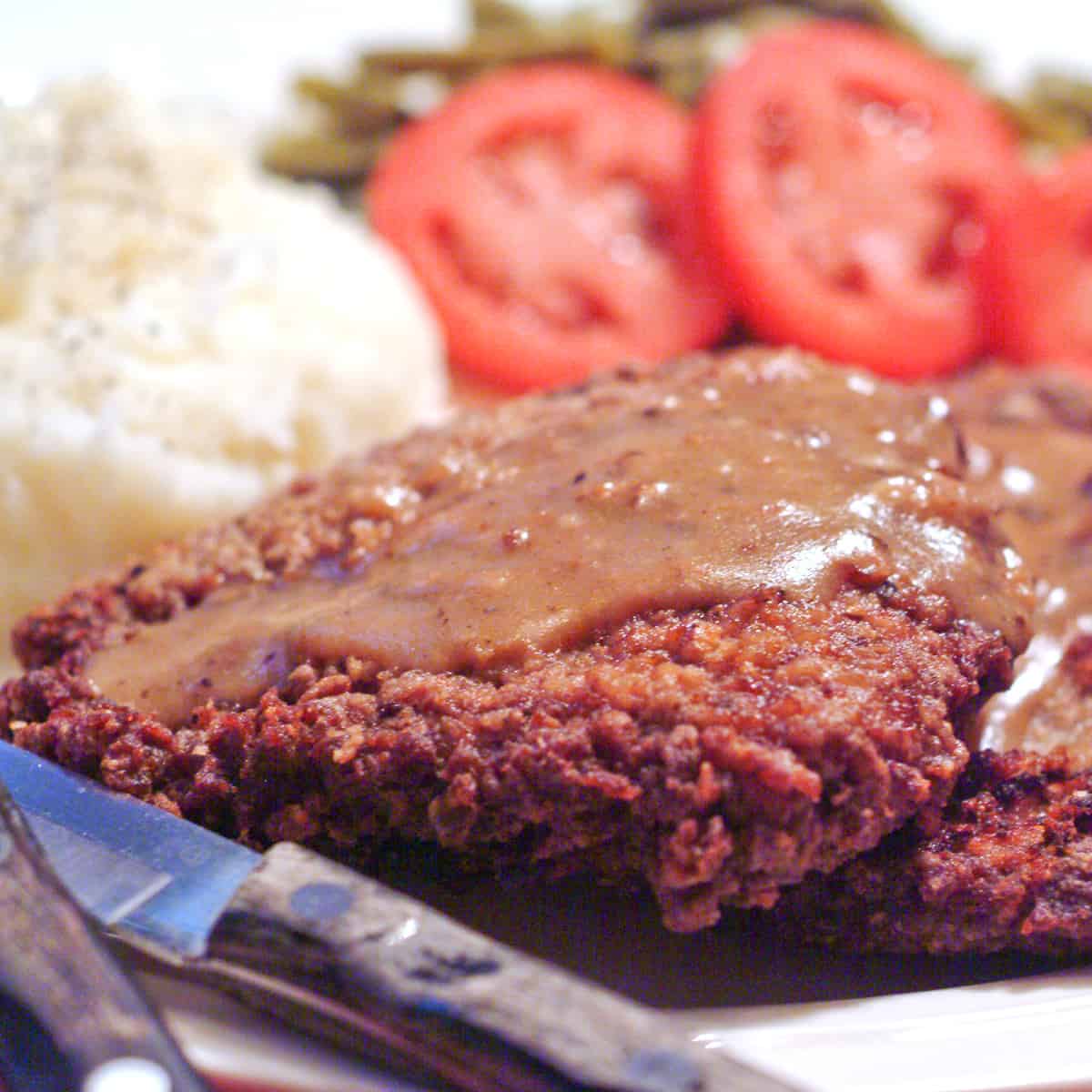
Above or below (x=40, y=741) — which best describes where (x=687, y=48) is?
above

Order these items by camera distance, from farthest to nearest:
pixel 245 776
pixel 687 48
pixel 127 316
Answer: pixel 687 48 → pixel 127 316 → pixel 245 776

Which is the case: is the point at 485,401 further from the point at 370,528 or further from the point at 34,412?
the point at 370,528

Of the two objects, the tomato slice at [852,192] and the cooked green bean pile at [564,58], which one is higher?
the cooked green bean pile at [564,58]

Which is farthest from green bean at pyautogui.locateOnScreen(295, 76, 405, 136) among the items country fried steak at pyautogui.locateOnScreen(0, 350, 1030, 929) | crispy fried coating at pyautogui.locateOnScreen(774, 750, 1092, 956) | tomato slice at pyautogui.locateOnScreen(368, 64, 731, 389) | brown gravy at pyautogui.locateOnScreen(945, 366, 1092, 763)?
crispy fried coating at pyautogui.locateOnScreen(774, 750, 1092, 956)

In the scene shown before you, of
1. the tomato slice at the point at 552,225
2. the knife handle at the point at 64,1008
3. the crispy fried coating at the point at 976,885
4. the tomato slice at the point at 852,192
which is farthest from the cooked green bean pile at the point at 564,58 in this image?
the knife handle at the point at 64,1008

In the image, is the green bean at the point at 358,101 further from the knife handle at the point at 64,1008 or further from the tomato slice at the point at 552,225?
the knife handle at the point at 64,1008

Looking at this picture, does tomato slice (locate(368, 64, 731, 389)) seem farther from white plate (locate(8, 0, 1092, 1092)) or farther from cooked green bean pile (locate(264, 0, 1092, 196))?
white plate (locate(8, 0, 1092, 1092))

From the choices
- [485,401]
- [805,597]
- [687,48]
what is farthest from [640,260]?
[805,597]
